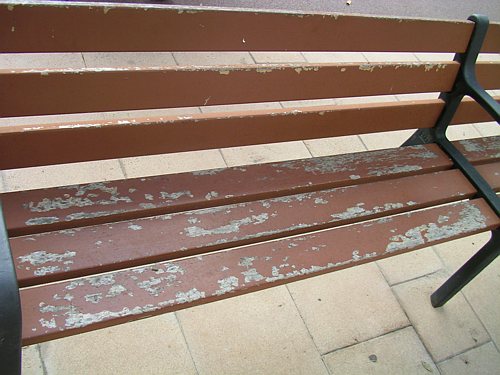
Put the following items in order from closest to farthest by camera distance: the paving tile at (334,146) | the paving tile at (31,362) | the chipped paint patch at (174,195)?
the chipped paint patch at (174,195) → the paving tile at (31,362) → the paving tile at (334,146)

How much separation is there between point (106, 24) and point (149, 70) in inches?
6.5

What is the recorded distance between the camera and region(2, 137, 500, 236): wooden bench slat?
1.56m

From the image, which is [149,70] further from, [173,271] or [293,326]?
[293,326]

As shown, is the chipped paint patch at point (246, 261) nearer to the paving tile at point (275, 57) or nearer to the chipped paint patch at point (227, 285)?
the chipped paint patch at point (227, 285)

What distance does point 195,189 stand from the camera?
5.78ft

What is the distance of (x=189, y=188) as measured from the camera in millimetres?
1760

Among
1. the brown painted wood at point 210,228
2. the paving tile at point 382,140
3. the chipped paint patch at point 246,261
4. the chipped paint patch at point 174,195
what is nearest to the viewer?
the brown painted wood at point 210,228

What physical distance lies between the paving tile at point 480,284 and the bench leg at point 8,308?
79.5 inches

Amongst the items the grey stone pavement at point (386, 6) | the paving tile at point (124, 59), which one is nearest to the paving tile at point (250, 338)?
the paving tile at point (124, 59)

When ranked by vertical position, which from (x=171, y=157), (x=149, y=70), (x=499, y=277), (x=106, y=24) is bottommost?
(x=499, y=277)

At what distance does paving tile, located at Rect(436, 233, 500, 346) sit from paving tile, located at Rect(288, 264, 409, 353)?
1.28 feet

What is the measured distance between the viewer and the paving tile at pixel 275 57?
3.46m

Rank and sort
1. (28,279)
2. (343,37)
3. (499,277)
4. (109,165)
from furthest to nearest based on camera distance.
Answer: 1. (499,277)
2. (109,165)
3. (343,37)
4. (28,279)

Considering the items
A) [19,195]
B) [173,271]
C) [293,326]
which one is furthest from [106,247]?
[293,326]
